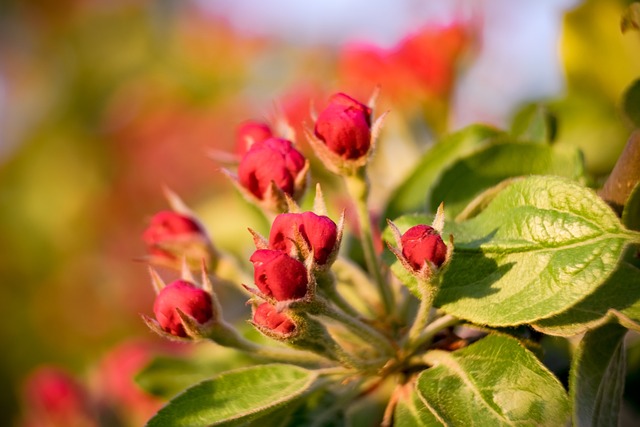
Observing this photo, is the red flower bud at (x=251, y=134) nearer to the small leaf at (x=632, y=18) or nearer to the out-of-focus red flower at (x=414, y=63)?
the small leaf at (x=632, y=18)

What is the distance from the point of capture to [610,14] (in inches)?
→ 43.7

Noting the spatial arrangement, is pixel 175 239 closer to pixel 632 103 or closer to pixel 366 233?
pixel 366 233

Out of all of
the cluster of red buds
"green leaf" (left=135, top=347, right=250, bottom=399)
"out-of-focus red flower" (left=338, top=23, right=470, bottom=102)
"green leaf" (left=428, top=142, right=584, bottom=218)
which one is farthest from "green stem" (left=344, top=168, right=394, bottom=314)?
"out-of-focus red flower" (left=338, top=23, right=470, bottom=102)

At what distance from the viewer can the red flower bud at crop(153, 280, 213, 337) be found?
0.77 meters

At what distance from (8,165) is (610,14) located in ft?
11.4

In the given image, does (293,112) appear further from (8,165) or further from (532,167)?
(8,165)

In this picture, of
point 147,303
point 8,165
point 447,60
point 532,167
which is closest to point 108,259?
point 147,303

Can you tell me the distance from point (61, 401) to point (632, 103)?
1377 mm

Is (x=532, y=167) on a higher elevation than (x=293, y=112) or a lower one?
lower

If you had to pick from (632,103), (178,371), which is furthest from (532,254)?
(178,371)

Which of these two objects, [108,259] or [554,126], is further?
[108,259]

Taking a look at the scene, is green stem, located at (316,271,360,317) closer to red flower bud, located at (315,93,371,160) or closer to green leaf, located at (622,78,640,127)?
red flower bud, located at (315,93,371,160)

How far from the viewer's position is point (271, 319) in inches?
27.2

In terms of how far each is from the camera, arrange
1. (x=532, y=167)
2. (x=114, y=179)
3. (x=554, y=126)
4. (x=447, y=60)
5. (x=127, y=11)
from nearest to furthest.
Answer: (x=532, y=167)
(x=554, y=126)
(x=447, y=60)
(x=114, y=179)
(x=127, y=11)
